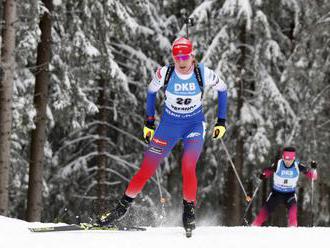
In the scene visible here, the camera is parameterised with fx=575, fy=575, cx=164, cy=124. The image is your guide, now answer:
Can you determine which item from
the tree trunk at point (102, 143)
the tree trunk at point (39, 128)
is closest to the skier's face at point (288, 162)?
the tree trunk at point (39, 128)

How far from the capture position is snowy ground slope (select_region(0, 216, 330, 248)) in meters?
6.09

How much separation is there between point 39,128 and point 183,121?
26.7ft

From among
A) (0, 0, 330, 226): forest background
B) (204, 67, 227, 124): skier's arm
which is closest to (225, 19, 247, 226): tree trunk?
(0, 0, 330, 226): forest background

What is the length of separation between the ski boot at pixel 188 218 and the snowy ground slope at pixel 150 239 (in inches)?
4.1

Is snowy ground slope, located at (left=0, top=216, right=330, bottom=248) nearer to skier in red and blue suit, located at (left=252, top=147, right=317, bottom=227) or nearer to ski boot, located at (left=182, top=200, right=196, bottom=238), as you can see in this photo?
ski boot, located at (left=182, top=200, right=196, bottom=238)

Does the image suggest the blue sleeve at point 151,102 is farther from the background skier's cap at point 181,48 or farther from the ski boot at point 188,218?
the ski boot at point 188,218

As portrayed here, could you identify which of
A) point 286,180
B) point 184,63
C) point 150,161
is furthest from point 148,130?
point 286,180

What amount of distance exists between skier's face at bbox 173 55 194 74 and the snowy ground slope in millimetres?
2083

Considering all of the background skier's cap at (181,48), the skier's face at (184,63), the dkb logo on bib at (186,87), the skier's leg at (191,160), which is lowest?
the skier's leg at (191,160)

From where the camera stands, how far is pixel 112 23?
15805 millimetres

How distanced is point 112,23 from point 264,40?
5.33 m

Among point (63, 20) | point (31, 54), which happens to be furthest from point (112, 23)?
point (31, 54)

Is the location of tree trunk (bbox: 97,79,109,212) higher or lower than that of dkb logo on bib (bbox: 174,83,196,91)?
lower

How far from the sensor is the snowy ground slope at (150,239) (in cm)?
609
